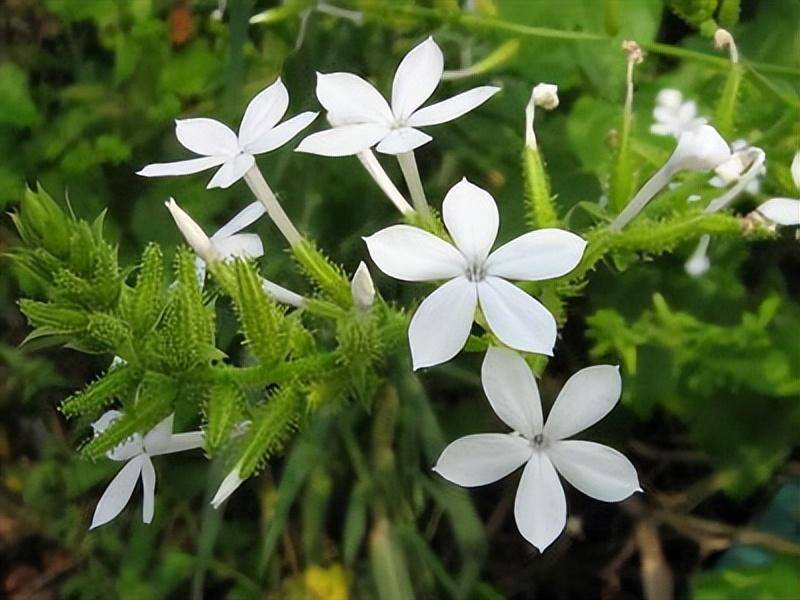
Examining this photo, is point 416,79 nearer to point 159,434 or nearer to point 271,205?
point 271,205

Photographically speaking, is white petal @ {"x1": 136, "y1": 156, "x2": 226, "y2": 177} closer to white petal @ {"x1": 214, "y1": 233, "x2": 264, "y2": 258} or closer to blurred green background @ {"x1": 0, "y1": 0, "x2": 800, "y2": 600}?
white petal @ {"x1": 214, "y1": 233, "x2": 264, "y2": 258}

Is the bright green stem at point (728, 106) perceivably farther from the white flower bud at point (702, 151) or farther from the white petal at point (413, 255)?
the white petal at point (413, 255)

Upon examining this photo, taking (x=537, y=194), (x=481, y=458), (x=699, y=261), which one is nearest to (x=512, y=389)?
(x=481, y=458)

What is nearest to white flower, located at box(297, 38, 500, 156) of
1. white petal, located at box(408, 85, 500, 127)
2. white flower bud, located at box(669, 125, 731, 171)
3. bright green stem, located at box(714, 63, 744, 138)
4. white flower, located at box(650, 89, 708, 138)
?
white petal, located at box(408, 85, 500, 127)

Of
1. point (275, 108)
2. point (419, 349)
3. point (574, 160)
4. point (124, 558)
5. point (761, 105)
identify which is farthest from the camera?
point (124, 558)

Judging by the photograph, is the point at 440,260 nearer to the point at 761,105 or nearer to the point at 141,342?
the point at 141,342

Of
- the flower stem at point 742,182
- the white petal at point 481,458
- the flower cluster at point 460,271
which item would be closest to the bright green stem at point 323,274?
the flower cluster at point 460,271

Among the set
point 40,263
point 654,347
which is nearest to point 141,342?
point 40,263
